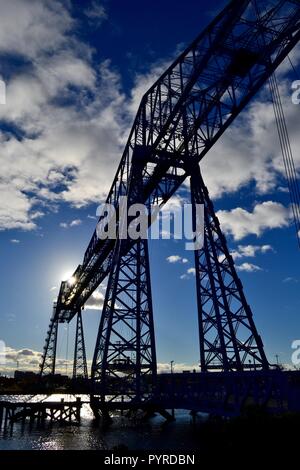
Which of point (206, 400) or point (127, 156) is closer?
point (206, 400)

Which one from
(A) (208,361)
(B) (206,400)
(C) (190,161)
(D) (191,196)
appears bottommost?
(B) (206,400)

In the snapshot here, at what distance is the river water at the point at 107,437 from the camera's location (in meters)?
22.0

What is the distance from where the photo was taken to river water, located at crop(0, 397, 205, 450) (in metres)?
22.0

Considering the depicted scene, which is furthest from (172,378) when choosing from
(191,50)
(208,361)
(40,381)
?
(40,381)

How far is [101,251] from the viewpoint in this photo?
42.6 m

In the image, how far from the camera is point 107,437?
984 inches

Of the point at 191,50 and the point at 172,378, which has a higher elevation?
the point at 191,50

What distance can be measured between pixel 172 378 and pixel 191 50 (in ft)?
72.0
